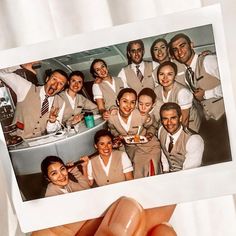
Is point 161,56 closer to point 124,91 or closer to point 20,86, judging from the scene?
point 124,91

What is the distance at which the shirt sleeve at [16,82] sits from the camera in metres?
0.42

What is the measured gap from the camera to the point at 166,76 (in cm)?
42

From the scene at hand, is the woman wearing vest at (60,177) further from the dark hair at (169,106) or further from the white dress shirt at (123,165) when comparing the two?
the dark hair at (169,106)

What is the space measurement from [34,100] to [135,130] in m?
0.11

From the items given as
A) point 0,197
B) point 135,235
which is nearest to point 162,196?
point 135,235

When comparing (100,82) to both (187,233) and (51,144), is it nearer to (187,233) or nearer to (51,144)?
(51,144)

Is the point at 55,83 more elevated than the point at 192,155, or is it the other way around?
the point at 55,83

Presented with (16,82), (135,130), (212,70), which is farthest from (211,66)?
(16,82)

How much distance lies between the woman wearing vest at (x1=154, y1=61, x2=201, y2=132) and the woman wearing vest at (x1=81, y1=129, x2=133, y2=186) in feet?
0.25

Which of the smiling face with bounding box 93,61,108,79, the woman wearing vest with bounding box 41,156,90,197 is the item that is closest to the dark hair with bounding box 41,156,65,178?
the woman wearing vest with bounding box 41,156,90,197

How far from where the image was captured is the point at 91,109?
16.7 inches

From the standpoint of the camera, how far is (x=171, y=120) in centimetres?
43

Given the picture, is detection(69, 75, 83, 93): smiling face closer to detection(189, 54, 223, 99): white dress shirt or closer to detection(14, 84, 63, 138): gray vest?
detection(14, 84, 63, 138): gray vest

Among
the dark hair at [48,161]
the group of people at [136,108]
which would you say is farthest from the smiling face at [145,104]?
the dark hair at [48,161]
